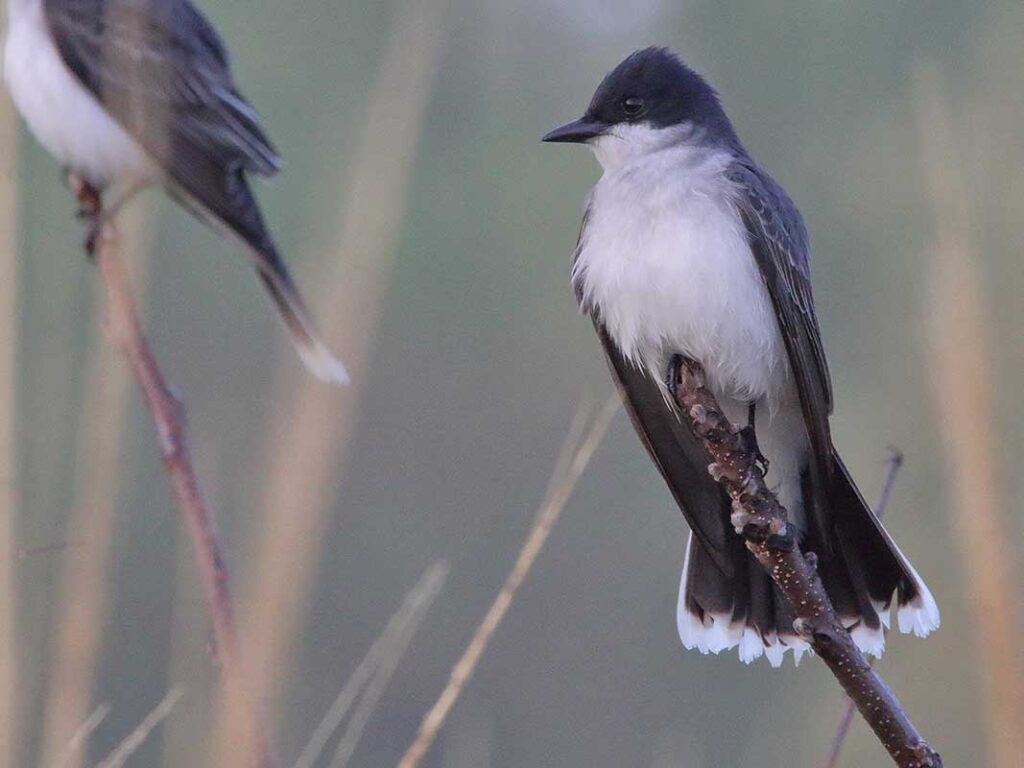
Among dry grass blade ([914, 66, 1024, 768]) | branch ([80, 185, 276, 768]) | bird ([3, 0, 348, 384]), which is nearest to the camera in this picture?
branch ([80, 185, 276, 768])

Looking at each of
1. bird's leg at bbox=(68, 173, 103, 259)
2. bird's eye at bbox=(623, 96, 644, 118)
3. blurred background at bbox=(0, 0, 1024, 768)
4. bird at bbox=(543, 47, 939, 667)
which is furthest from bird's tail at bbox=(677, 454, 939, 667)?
blurred background at bbox=(0, 0, 1024, 768)

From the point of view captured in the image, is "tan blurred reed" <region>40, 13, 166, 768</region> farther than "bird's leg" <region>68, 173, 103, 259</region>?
No

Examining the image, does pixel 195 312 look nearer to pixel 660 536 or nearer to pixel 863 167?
pixel 660 536

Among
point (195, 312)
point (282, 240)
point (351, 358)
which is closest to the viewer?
point (351, 358)

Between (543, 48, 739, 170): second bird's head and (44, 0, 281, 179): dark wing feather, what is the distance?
0.82 metres

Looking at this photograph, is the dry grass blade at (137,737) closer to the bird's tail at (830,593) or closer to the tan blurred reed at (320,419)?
the tan blurred reed at (320,419)

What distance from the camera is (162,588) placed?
12258mm

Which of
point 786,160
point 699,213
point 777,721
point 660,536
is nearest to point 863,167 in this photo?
point 786,160

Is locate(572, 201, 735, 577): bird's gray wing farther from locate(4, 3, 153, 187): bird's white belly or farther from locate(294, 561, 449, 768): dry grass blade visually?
locate(4, 3, 153, 187): bird's white belly

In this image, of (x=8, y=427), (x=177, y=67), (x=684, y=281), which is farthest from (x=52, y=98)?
(x=8, y=427)

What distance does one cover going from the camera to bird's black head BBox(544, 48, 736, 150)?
428 centimetres

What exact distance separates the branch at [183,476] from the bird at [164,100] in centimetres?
133

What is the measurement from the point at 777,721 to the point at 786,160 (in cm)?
521

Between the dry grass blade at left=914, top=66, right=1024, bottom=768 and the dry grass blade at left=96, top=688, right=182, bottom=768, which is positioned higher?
the dry grass blade at left=914, top=66, right=1024, bottom=768
